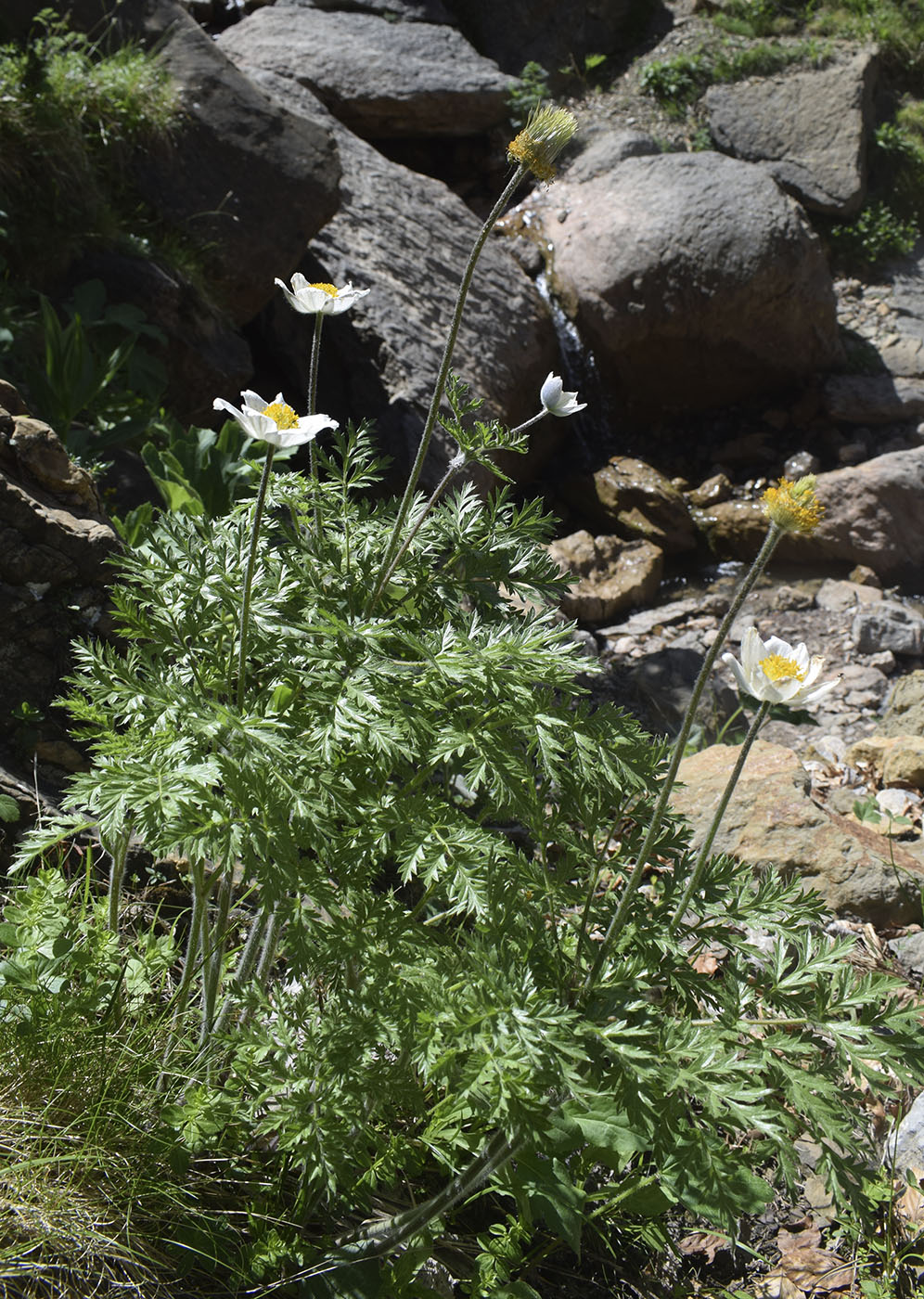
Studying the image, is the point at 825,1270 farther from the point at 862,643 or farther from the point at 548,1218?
the point at 862,643

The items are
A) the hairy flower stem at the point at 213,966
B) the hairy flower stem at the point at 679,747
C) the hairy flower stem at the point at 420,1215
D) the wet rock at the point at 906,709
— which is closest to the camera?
the hairy flower stem at the point at 679,747

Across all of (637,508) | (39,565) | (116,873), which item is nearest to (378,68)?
(637,508)

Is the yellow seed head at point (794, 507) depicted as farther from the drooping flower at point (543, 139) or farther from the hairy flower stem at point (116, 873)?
the hairy flower stem at point (116, 873)

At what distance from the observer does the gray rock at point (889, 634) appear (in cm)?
620

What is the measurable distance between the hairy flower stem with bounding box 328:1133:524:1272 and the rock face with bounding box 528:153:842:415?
719 cm

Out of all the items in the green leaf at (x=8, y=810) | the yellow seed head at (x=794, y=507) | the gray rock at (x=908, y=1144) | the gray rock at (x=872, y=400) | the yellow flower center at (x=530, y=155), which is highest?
the yellow flower center at (x=530, y=155)

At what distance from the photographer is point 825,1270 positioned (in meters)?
2.26

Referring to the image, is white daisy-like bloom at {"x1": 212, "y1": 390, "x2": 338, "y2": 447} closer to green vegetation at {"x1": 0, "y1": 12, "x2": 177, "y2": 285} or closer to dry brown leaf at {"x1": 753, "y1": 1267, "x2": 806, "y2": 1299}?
dry brown leaf at {"x1": 753, "y1": 1267, "x2": 806, "y2": 1299}

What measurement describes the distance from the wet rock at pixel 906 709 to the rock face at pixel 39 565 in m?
3.64

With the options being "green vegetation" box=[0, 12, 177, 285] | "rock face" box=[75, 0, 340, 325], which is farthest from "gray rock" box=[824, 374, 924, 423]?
"green vegetation" box=[0, 12, 177, 285]

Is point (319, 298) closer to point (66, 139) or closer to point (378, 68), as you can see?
point (66, 139)

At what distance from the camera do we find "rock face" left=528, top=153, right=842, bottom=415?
7.67 metres

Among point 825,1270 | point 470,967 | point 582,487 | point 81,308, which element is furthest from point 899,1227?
point 582,487

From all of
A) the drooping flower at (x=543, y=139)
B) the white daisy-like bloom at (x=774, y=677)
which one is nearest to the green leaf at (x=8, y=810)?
the white daisy-like bloom at (x=774, y=677)
